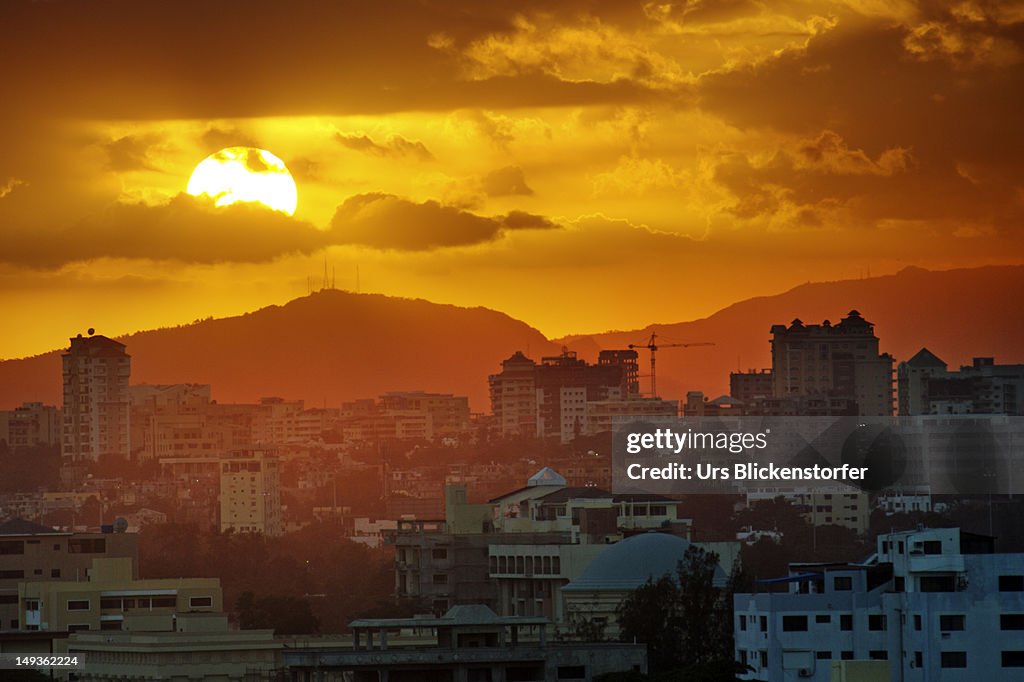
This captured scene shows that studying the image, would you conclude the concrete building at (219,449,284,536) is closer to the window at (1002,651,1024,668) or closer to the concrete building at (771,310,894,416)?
the concrete building at (771,310,894,416)

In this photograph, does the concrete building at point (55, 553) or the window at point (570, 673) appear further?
the concrete building at point (55, 553)

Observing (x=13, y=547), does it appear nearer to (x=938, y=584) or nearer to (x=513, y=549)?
(x=513, y=549)

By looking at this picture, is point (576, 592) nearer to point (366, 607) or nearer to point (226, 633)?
point (226, 633)

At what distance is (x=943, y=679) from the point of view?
45.3 m

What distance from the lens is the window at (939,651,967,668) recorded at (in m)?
45.3

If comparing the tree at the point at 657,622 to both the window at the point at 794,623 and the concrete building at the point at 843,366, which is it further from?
the concrete building at the point at 843,366

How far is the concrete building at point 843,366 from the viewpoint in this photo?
625ft

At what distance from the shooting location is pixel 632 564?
5878cm

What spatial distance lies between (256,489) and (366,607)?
8683 centimetres

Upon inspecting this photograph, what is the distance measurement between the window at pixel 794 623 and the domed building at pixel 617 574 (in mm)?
9290

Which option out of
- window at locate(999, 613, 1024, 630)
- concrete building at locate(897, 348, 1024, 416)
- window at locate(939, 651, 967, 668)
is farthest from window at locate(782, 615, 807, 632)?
concrete building at locate(897, 348, 1024, 416)

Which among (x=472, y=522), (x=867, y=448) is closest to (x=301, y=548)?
(x=867, y=448)

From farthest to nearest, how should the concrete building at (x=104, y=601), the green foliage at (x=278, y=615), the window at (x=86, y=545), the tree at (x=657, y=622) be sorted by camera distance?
the window at (x=86, y=545) → the green foliage at (x=278, y=615) → the concrete building at (x=104, y=601) → the tree at (x=657, y=622)

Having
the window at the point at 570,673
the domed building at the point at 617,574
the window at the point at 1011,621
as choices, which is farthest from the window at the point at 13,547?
the window at the point at 1011,621
